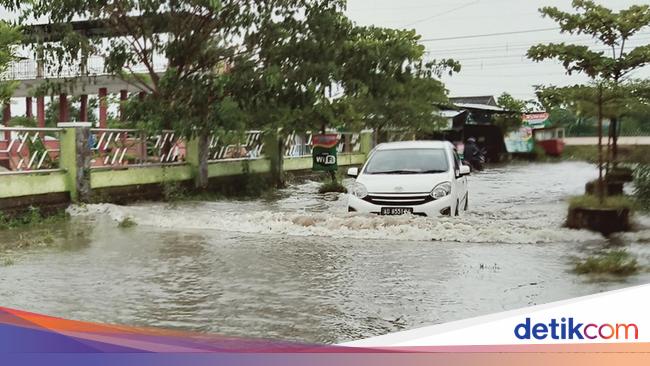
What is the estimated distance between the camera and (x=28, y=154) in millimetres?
6801

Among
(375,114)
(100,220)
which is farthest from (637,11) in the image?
(100,220)

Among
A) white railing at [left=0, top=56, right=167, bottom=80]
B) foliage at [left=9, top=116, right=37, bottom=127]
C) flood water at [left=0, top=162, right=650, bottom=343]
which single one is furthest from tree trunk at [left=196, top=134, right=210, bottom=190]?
white railing at [left=0, top=56, right=167, bottom=80]

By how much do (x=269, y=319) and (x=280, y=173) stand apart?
319 centimetres

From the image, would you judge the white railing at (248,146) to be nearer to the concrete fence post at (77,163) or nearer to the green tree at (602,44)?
the concrete fence post at (77,163)

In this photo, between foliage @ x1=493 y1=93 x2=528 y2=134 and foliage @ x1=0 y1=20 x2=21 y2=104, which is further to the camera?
foliage @ x1=0 y1=20 x2=21 y2=104

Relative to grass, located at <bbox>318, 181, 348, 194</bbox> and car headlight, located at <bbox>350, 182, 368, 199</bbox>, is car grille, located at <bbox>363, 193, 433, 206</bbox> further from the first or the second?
grass, located at <bbox>318, 181, 348, 194</bbox>

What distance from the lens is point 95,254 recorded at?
4.46 metres

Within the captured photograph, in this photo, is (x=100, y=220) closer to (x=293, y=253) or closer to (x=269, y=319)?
(x=293, y=253)

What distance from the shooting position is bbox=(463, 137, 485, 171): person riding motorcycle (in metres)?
2.33

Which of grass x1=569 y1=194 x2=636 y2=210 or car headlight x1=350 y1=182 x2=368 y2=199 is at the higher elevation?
grass x1=569 y1=194 x2=636 y2=210

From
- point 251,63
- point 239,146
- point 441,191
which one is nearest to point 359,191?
point 441,191

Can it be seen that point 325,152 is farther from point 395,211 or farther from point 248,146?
point 248,146

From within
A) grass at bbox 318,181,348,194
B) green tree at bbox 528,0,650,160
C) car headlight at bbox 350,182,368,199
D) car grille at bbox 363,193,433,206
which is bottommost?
car grille at bbox 363,193,433,206

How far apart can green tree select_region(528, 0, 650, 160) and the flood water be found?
29 centimetres
